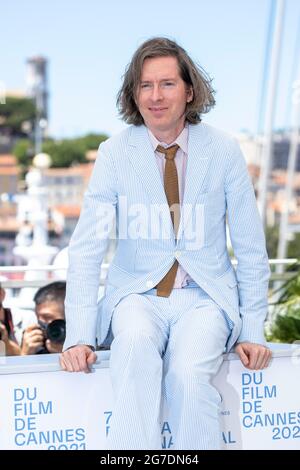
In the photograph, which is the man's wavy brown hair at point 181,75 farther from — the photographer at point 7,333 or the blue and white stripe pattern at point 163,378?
the photographer at point 7,333

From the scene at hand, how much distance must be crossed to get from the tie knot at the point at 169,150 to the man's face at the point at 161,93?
45mm

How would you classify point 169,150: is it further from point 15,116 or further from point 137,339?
point 15,116

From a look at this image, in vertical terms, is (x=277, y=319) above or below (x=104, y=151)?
below

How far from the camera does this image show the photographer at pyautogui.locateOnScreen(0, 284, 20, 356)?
2752 mm

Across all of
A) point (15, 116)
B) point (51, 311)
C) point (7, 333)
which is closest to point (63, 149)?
point (15, 116)

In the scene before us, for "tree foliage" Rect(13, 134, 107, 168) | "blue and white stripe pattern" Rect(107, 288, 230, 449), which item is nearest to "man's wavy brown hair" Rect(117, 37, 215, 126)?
"blue and white stripe pattern" Rect(107, 288, 230, 449)

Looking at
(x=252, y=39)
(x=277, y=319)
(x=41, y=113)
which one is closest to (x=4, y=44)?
(x=41, y=113)

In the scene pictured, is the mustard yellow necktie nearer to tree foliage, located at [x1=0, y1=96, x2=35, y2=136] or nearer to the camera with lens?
the camera with lens

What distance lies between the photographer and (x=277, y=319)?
315cm

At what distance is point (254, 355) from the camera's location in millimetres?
1995

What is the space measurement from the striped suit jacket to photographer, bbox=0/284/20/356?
68cm

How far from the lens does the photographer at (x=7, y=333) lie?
275 cm

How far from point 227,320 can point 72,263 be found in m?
0.41

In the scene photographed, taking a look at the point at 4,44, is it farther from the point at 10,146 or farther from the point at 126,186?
the point at 126,186
